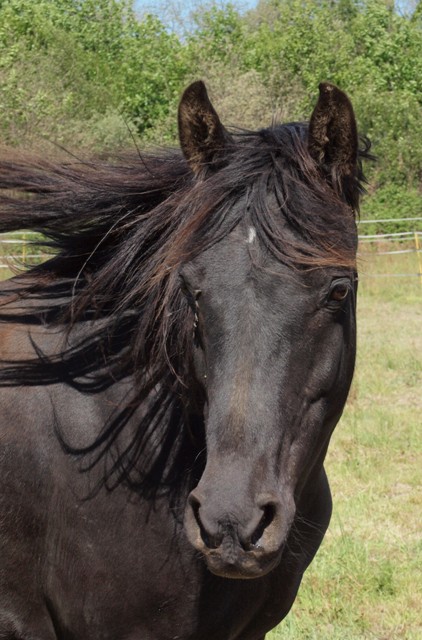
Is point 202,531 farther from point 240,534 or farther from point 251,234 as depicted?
point 251,234

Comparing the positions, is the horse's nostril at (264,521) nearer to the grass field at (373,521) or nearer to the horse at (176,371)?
the horse at (176,371)

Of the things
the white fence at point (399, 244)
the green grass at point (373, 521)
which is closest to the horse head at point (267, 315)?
the green grass at point (373, 521)

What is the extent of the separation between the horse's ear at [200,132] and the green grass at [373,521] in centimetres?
60

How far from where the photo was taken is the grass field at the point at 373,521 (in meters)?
4.34

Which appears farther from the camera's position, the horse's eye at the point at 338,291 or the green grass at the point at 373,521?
the green grass at the point at 373,521

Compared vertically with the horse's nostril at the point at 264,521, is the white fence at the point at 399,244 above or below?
below

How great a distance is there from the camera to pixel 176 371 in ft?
8.96

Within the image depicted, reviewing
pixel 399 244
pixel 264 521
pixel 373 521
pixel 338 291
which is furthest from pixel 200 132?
pixel 399 244

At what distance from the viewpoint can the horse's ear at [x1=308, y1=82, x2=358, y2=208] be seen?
2.52 metres

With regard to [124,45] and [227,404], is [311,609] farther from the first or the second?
[124,45]

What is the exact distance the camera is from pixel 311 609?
4.47 metres

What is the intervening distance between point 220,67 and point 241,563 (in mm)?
30657

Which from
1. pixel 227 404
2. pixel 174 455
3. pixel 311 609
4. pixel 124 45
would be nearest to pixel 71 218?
pixel 174 455

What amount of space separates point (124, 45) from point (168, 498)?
3552 cm
